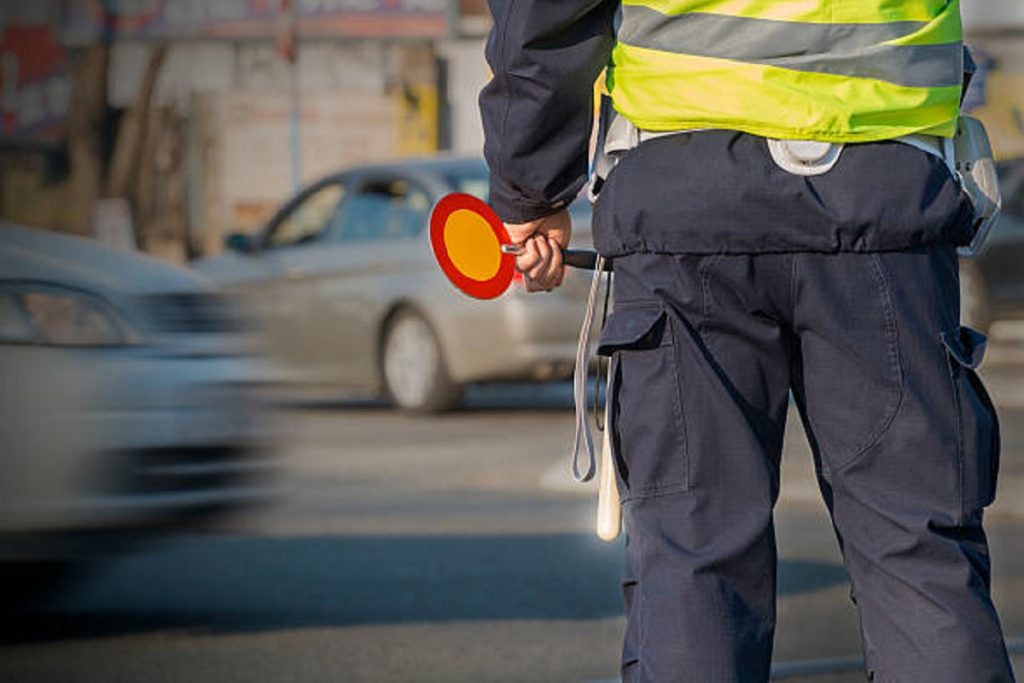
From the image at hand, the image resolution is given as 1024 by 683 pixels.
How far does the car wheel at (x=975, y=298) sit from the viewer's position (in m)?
13.5

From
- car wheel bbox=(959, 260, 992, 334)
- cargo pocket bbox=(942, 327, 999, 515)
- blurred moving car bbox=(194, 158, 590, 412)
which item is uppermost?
cargo pocket bbox=(942, 327, 999, 515)

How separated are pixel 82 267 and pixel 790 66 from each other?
9.58 ft

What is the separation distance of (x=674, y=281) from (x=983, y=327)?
A: 1139 centimetres

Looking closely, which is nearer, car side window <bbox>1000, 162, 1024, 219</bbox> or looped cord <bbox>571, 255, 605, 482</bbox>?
looped cord <bbox>571, 255, 605, 482</bbox>

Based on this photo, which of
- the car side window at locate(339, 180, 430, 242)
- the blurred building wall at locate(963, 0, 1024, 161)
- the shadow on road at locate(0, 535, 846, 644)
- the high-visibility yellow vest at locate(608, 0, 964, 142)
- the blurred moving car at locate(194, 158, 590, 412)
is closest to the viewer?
the high-visibility yellow vest at locate(608, 0, 964, 142)

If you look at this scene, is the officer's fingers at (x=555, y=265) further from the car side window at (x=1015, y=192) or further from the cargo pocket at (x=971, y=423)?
the car side window at (x=1015, y=192)

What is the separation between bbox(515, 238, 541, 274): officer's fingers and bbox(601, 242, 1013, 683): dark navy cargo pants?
24 cm

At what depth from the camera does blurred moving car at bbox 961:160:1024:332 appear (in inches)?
534

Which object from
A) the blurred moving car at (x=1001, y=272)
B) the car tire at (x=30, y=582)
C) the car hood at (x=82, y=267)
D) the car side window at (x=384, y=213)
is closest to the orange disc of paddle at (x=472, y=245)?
the car hood at (x=82, y=267)

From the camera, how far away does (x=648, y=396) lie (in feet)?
8.28

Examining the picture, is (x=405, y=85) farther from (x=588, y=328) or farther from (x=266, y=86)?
(x=588, y=328)

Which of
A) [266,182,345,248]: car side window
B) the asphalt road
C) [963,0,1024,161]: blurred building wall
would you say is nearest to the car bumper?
the asphalt road

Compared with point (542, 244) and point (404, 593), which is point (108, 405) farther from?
point (542, 244)

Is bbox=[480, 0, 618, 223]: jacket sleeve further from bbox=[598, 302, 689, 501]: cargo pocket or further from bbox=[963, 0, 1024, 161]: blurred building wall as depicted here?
bbox=[963, 0, 1024, 161]: blurred building wall
